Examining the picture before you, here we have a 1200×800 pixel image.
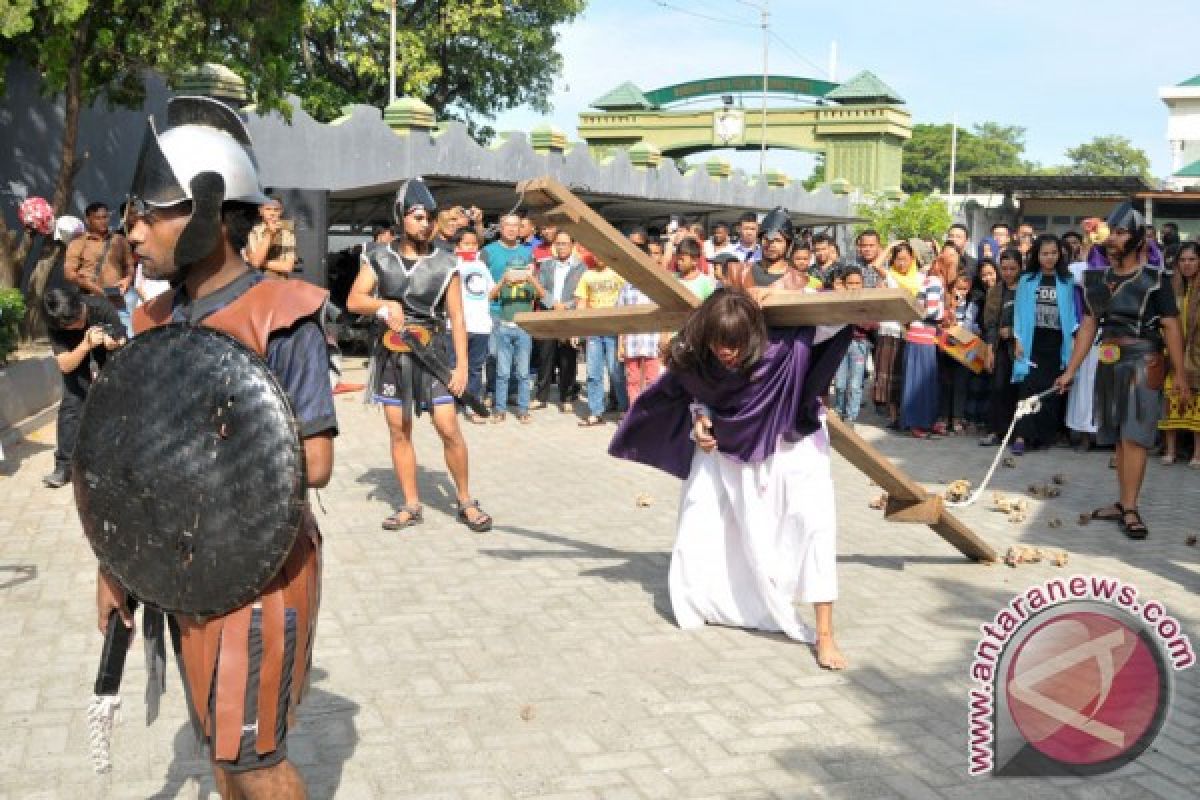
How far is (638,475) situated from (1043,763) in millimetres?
5726

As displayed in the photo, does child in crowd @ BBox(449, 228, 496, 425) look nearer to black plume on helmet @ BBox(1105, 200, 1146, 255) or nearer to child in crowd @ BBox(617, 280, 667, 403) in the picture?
child in crowd @ BBox(617, 280, 667, 403)

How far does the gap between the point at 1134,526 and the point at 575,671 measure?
448 centimetres

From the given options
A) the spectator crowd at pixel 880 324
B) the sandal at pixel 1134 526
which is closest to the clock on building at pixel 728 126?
the spectator crowd at pixel 880 324

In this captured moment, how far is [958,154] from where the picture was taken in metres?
109

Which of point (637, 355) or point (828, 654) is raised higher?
point (637, 355)

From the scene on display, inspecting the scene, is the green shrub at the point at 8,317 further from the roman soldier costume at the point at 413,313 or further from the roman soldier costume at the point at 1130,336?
the roman soldier costume at the point at 1130,336

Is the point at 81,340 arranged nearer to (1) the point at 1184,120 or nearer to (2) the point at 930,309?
(2) the point at 930,309

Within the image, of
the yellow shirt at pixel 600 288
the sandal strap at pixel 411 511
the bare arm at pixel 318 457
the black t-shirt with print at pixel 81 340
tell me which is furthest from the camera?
the yellow shirt at pixel 600 288

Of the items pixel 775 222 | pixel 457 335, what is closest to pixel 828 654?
pixel 457 335

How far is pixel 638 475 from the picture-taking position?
968 cm

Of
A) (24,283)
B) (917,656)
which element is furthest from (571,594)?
(24,283)

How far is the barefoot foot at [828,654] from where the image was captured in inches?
204

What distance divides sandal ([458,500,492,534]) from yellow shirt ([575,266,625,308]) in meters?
4.85

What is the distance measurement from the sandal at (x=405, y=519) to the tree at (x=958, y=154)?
93683 millimetres
